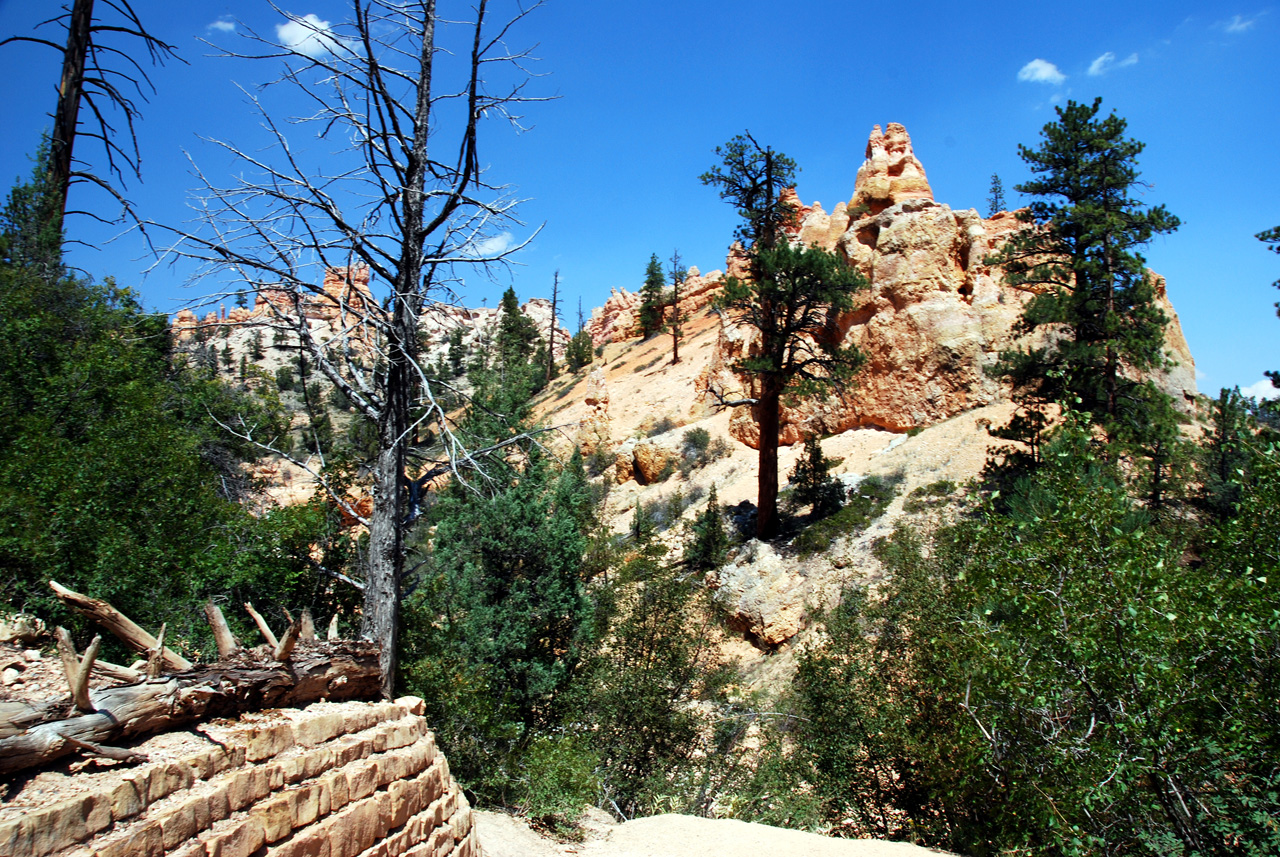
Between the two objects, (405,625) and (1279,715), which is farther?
(405,625)

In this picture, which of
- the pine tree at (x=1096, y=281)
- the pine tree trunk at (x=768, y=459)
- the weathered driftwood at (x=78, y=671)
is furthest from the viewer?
the pine tree trunk at (x=768, y=459)

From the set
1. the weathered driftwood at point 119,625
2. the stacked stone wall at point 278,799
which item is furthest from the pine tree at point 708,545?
the weathered driftwood at point 119,625

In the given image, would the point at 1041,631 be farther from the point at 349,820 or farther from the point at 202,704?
the point at 202,704

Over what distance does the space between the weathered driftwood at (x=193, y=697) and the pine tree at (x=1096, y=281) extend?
653 inches

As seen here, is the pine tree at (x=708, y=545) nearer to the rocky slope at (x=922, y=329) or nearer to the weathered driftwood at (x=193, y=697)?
the rocky slope at (x=922, y=329)

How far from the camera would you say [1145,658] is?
5469mm

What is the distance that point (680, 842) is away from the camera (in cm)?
764

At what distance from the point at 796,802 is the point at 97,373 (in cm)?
1185

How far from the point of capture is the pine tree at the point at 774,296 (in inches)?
746

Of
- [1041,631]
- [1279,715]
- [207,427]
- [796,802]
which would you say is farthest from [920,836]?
[207,427]

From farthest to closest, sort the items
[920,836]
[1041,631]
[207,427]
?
[207,427] < [920,836] < [1041,631]

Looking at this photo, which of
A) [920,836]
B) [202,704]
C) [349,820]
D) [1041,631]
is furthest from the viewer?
[920,836]

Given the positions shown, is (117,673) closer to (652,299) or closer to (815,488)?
(815,488)

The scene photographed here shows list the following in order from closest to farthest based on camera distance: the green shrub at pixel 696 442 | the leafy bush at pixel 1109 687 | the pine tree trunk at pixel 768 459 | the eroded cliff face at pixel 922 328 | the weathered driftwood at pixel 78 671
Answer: the weathered driftwood at pixel 78 671
the leafy bush at pixel 1109 687
the pine tree trunk at pixel 768 459
the eroded cliff face at pixel 922 328
the green shrub at pixel 696 442
